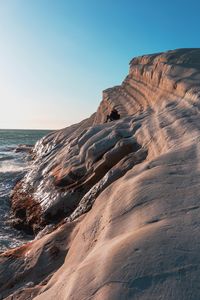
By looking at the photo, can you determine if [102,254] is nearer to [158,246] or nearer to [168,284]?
[158,246]

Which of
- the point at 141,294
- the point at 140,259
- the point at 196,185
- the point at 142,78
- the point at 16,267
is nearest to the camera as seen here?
the point at 141,294

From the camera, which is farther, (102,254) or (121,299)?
(102,254)

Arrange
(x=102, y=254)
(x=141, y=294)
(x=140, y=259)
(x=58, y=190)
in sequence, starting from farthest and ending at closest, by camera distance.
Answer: (x=58, y=190) → (x=102, y=254) → (x=140, y=259) → (x=141, y=294)

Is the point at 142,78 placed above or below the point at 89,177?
above

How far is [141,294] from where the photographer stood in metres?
2.51

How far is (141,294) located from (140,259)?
1.18ft

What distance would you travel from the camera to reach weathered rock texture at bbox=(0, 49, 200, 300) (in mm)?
2721

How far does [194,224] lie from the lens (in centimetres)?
319

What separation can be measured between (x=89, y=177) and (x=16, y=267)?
3020 mm

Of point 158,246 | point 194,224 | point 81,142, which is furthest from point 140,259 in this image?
point 81,142

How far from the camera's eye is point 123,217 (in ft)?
12.5

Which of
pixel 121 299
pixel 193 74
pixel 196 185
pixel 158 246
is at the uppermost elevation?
pixel 193 74

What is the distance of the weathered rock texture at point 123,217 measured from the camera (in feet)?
8.93

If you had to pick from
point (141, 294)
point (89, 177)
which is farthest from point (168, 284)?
point (89, 177)
